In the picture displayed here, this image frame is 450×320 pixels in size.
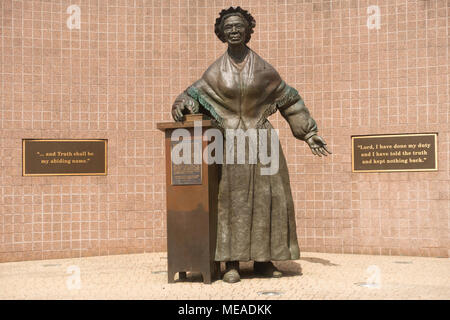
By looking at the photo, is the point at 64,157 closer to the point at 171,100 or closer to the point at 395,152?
the point at 171,100

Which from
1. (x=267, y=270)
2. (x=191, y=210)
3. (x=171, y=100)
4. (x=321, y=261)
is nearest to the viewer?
(x=191, y=210)

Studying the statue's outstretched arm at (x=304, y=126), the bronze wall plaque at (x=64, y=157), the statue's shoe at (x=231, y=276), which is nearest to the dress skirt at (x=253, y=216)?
the statue's shoe at (x=231, y=276)

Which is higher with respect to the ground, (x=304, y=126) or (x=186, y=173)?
(x=304, y=126)

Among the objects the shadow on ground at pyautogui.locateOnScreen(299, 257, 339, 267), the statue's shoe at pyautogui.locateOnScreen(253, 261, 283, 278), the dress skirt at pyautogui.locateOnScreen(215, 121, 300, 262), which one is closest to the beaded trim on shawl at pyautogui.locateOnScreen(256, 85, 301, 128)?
the dress skirt at pyautogui.locateOnScreen(215, 121, 300, 262)

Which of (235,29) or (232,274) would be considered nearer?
(232,274)

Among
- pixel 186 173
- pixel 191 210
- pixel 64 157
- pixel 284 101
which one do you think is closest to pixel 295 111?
pixel 284 101

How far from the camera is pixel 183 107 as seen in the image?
6.17 meters

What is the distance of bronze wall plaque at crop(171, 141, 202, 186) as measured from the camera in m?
5.99

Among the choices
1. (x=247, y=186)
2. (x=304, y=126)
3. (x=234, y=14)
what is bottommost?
(x=247, y=186)

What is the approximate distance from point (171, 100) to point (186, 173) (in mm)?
3095

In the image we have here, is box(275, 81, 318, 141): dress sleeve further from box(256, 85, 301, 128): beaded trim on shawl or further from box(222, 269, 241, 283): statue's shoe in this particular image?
box(222, 269, 241, 283): statue's shoe

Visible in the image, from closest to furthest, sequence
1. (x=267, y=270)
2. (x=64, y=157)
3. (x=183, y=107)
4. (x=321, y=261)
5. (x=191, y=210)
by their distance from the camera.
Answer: (x=191, y=210), (x=183, y=107), (x=267, y=270), (x=321, y=261), (x=64, y=157)

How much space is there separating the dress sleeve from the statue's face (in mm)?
750

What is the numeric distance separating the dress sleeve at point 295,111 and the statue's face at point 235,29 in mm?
750
